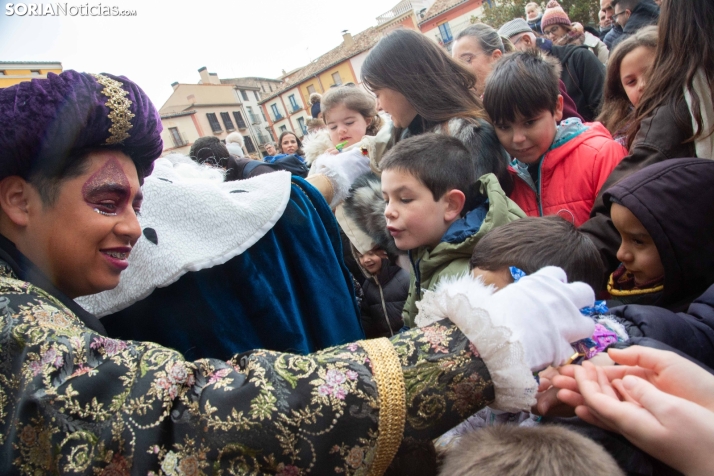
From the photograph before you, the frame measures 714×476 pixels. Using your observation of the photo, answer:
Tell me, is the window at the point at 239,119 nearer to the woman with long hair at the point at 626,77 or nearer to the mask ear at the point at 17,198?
the woman with long hair at the point at 626,77

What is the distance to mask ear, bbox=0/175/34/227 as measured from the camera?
1.07 meters

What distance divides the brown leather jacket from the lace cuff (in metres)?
1.06

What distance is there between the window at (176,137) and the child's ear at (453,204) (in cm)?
3318

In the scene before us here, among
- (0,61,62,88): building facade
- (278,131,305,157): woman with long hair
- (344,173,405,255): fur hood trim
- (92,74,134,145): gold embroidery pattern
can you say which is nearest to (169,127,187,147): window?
(278,131,305,157): woman with long hair

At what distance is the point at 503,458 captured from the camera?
778 millimetres

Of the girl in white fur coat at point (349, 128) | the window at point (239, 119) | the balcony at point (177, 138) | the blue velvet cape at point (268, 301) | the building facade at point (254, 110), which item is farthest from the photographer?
the building facade at point (254, 110)

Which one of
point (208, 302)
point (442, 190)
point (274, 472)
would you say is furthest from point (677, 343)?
point (208, 302)

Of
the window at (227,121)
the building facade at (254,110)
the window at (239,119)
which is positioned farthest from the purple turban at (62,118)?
the building facade at (254,110)

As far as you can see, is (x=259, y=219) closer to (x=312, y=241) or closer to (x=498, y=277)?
(x=312, y=241)

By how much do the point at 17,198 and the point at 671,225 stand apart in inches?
83.1

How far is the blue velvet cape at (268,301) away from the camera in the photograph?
1.41 metres

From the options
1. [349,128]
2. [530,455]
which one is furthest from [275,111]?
[530,455]

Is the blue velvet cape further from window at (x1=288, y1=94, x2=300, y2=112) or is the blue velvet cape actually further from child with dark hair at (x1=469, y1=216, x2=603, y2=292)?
window at (x1=288, y1=94, x2=300, y2=112)

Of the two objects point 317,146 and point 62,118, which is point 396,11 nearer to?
point 317,146
